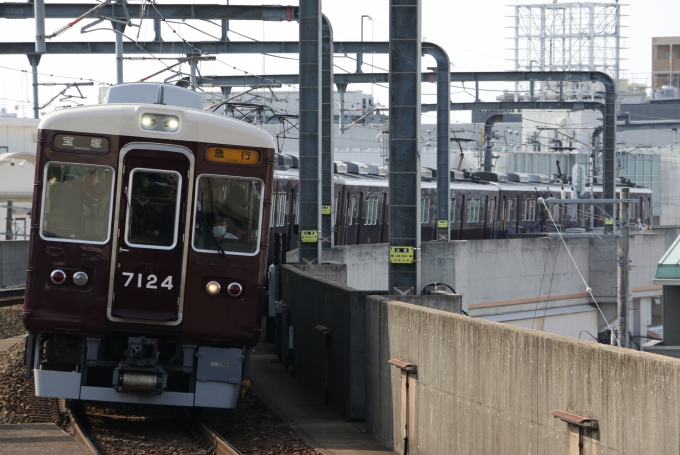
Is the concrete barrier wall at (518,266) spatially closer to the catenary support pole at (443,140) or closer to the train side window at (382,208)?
the catenary support pole at (443,140)

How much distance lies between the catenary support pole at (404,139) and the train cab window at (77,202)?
4.41 m

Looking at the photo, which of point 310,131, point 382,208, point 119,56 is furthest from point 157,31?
point 382,208

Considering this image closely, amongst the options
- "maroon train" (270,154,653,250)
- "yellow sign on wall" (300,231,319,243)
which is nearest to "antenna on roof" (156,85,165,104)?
"yellow sign on wall" (300,231,319,243)

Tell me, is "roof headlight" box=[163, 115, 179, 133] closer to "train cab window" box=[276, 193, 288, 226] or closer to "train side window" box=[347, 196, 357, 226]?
"train cab window" box=[276, 193, 288, 226]

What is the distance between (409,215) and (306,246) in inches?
266

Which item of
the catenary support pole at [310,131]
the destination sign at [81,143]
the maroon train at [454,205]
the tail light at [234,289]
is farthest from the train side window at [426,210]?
the destination sign at [81,143]

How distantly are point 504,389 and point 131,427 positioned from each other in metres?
4.78

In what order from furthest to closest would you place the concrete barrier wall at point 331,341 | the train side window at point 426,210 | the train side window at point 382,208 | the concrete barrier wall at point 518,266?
the train side window at point 426,210 < the train side window at point 382,208 < the concrete barrier wall at point 518,266 < the concrete barrier wall at point 331,341

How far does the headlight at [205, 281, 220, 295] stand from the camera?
1039cm

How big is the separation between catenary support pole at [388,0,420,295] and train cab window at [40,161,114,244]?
4.41m

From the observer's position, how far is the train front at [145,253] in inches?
398

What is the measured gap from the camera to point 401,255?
1364 cm

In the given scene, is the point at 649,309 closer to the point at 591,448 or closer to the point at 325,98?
the point at 325,98

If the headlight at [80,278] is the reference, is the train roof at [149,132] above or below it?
above
